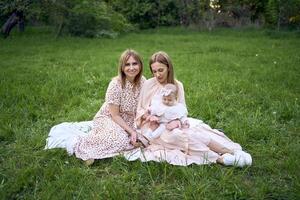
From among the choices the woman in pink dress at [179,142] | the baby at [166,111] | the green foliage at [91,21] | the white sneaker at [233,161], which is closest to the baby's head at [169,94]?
the baby at [166,111]

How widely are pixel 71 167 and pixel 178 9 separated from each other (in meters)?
18.6

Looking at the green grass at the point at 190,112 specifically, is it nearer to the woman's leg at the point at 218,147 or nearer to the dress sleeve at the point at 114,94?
the woman's leg at the point at 218,147

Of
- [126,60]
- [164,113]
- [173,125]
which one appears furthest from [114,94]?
[173,125]

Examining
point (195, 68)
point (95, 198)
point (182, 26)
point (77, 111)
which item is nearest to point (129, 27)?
point (182, 26)

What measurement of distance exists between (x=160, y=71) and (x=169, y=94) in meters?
0.35

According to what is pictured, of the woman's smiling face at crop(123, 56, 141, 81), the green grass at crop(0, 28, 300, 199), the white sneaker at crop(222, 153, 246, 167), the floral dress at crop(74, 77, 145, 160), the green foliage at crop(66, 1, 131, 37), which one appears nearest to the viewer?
the green grass at crop(0, 28, 300, 199)

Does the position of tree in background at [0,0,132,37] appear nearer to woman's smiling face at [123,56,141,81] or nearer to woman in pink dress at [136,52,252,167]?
woman's smiling face at [123,56,141,81]

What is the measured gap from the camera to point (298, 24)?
17781mm

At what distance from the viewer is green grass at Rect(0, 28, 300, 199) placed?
368 cm

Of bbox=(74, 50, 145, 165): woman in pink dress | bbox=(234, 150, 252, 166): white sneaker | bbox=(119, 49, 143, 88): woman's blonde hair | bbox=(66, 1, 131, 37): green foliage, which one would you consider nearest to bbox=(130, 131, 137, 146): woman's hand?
bbox=(74, 50, 145, 165): woman in pink dress

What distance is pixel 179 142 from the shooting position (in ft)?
14.1

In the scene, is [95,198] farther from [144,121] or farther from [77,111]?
[77,111]

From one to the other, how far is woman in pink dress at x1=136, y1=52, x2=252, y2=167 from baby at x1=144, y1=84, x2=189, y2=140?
6 centimetres

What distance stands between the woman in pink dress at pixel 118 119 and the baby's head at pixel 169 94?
18.9 inches
